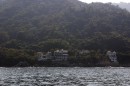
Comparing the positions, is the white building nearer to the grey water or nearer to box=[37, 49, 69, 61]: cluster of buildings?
box=[37, 49, 69, 61]: cluster of buildings

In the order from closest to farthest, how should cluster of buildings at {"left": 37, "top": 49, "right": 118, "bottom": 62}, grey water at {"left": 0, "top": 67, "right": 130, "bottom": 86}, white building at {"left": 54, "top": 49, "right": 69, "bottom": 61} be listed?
grey water at {"left": 0, "top": 67, "right": 130, "bottom": 86}
cluster of buildings at {"left": 37, "top": 49, "right": 118, "bottom": 62}
white building at {"left": 54, "top": 49, "right": 69, "bottom": 61}

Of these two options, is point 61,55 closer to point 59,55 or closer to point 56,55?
point 59,55

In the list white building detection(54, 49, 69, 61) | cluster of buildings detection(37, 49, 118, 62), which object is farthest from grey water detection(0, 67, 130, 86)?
white building detection(54, 49, 69, 61)

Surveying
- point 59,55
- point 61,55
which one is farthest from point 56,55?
point 61,55

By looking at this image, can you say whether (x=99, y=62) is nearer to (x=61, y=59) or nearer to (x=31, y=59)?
(x=61, y=59)

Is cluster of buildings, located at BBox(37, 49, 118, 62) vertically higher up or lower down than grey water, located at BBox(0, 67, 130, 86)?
higher up

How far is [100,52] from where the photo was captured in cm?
19975

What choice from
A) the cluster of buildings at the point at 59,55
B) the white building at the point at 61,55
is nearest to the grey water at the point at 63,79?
the cluster of buildings at the point at 59,55

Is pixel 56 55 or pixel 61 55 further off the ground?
pixel 56 55

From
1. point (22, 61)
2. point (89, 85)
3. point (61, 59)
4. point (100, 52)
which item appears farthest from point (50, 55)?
point (89, 85)

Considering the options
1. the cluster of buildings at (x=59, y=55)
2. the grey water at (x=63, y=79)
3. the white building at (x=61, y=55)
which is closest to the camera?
the grey water at (x=63, y=79)

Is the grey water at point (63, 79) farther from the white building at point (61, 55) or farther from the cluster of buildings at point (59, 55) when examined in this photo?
the white building at point (61, 55)

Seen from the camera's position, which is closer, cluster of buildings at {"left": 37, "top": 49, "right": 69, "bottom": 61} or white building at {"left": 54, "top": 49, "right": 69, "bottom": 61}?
cluster of buildings at {"left": 37, "top": 49, "right": 69, "bottom": 61}

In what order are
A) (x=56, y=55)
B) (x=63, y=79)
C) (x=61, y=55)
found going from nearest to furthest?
(x=63, y=79) < (x=61, y=55) < (x=56, y=55)
